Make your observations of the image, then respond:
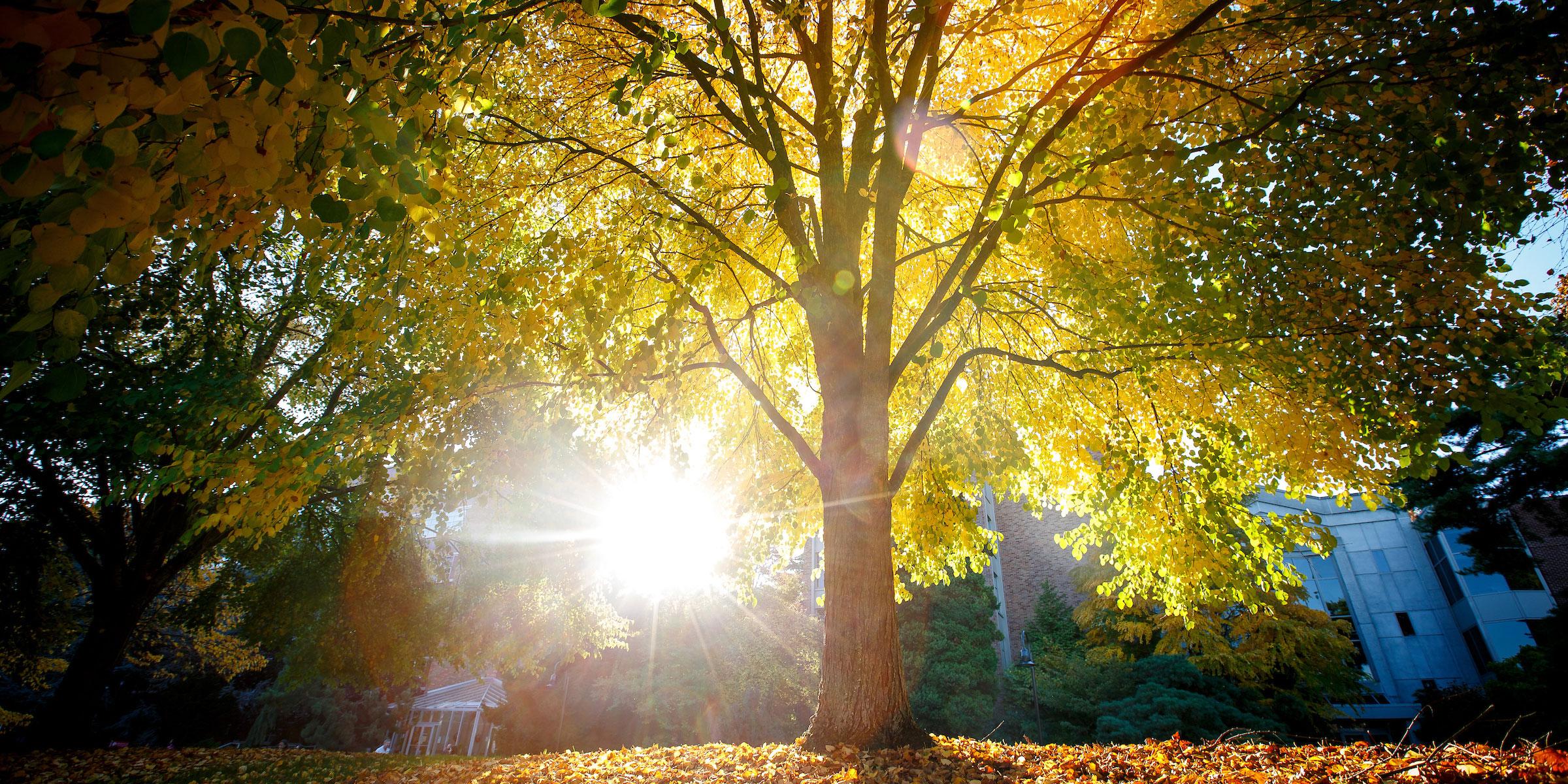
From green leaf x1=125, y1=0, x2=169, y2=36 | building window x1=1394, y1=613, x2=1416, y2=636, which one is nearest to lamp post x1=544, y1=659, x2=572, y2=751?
green leaf x1=125, y1=0, x2=169, y2=36

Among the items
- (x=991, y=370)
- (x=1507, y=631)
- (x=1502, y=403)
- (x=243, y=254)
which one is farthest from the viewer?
(x=1507, y=631)

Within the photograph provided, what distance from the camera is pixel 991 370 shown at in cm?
820

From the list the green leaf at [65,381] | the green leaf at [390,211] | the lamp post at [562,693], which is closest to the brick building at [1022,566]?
the lamp post at [562,693]

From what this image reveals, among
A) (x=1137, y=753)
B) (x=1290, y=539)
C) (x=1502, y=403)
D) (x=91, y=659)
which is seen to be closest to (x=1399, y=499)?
(x=1290, y=539)

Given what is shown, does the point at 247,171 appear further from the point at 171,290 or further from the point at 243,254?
the point at 171,290

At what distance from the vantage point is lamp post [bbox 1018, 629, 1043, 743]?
14.8 meters

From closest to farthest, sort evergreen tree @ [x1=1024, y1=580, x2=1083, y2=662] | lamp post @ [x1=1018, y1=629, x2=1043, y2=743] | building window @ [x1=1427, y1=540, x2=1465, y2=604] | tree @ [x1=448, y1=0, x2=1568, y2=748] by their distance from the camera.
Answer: tree @ [x1=448, y1=0, x2=1568, y2=748], lamp post @ [x1=1018, y1=629, x2=1043, y2=743], evergreen tree @ [x1=1024, y1=580, x2=1083, y2=662], building window @ [x1=1427, y1=540, x2=1465, y2=604]

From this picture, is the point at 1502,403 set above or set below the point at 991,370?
below

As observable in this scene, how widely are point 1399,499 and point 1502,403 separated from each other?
1388mm

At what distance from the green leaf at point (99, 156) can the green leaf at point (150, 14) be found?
31 cm

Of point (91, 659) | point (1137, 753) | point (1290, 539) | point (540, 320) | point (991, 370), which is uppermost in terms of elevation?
point (991, 370)

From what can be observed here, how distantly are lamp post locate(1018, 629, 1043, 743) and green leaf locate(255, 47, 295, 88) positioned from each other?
55.8 ft

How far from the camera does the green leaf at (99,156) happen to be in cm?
133

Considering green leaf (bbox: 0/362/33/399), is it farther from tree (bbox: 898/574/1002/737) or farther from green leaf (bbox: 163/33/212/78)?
tree (bbox: 898/574/1002/737)
